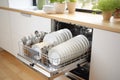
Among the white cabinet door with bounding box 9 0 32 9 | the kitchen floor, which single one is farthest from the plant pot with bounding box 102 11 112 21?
the white cabinet door with bounding box 9 0 32 9

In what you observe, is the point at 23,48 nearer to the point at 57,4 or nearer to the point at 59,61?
the point at 59,61

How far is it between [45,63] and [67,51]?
0.17m

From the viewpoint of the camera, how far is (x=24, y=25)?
196 cm

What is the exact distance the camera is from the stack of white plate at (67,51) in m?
1.08

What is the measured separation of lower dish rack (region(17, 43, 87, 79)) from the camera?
989mm

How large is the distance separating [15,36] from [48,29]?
84 centimetres

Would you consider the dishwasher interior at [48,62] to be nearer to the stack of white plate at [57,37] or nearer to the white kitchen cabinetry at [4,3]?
the stack of white plate at [57,37]

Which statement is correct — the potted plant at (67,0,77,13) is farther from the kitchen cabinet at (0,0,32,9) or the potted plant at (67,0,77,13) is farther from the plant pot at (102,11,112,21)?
the kitchen cabinet at (0,0,32,9)

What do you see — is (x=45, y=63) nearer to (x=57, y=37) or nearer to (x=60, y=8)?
(x=57, y=37)

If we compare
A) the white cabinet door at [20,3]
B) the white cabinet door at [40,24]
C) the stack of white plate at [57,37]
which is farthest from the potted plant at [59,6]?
the white cabinet door at [20,3]

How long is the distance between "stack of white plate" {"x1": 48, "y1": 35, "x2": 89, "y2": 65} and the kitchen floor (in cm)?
82

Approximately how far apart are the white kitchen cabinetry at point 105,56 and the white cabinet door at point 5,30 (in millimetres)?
1574

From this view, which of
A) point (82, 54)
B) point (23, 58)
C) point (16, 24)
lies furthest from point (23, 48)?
point (16, 24)

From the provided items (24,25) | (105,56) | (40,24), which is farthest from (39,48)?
(24,25)
